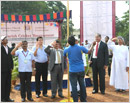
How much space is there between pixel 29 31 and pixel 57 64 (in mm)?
8238

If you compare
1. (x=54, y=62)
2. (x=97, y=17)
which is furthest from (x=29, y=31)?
(x=54, y=62)

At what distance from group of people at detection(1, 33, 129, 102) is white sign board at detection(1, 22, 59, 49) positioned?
283 inches

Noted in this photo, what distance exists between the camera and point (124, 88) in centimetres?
620

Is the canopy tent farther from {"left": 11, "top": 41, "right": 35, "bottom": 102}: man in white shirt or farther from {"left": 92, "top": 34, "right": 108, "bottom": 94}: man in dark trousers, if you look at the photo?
{"left": 11, "top": 41, "right": 35, "bottom": 102}: man in white shirt

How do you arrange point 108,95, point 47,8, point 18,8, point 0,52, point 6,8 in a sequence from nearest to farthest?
point 0,52 < point 108,95 < point 6,8 < point 18,8 < point 47,8

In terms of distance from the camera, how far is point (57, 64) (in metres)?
5.45

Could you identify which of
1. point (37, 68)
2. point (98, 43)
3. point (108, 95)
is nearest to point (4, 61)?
point (37, 68)

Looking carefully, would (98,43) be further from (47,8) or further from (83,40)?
(47,8)

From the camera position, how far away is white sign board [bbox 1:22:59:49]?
510 inches

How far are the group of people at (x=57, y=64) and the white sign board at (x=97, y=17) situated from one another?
10.4ft

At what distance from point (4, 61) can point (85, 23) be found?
519 cm

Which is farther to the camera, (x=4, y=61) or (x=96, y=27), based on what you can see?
(x=96, y=27)

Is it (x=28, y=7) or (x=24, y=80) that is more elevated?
(x=28, y=7)

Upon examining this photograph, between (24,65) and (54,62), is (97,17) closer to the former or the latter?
(54,62)
